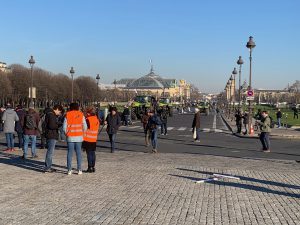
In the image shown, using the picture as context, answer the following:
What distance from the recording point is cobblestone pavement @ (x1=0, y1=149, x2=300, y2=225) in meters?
7.80

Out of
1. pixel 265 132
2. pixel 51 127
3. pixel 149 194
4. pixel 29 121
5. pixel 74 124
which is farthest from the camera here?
pixel 265 132

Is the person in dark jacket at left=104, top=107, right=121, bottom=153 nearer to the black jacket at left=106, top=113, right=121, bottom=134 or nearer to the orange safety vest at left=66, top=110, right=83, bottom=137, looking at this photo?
the black jacket at left=106, top=113, right=121, bottom=134

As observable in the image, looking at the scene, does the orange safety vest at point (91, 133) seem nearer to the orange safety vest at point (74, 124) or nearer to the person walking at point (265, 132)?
the orange safety vest at point (74, 124)

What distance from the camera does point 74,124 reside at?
39.8ft

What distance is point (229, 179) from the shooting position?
1187 centimetres

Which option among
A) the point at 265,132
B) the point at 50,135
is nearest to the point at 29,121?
the point at 50,135

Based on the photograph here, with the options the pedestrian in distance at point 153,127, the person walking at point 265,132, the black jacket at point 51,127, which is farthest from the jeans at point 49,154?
the person walking at point 265,132

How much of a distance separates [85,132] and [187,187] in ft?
11.9

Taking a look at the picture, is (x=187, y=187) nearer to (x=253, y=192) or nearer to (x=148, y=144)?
(x=253, y=192)

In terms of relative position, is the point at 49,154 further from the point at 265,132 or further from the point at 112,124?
the point at 265,132

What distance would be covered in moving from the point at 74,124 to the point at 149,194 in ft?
10.9

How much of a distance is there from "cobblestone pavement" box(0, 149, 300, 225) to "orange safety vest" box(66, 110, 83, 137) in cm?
109

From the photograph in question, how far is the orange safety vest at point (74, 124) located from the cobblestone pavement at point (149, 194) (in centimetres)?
109

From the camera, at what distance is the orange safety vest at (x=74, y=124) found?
12.1m
